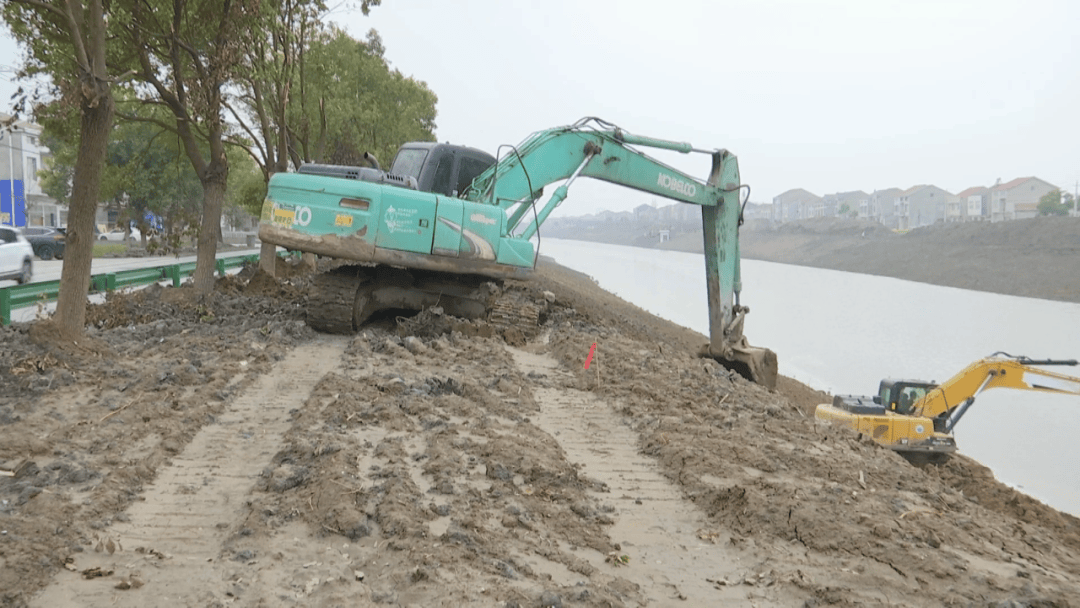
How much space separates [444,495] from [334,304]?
20.3 feet

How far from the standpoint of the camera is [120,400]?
298 inches

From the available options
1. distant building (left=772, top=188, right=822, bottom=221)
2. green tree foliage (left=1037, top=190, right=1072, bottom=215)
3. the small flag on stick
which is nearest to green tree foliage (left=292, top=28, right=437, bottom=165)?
the small flag on stick

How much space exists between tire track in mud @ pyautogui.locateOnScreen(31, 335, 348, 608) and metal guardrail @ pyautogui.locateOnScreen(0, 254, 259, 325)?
6353mm

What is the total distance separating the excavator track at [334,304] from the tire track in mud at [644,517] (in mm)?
3606

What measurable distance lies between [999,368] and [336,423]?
8.62 meters

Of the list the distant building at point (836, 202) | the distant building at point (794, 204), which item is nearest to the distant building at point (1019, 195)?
the distant building at point (836, 202)

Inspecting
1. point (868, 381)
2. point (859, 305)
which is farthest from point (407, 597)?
point (859, 305)

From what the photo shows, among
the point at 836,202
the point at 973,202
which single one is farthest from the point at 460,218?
the point at 836,202

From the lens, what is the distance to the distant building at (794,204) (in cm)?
18150

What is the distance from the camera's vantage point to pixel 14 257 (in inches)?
856

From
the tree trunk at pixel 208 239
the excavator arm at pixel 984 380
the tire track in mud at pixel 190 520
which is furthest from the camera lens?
the tree trunk at pixel 208 239

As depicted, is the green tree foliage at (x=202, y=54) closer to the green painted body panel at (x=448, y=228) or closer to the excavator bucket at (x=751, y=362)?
the green painted body panel at (x=448, y=228)

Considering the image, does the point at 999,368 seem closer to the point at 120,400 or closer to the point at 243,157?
the point at 120,400

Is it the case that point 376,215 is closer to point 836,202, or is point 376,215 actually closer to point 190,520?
point 190,520
